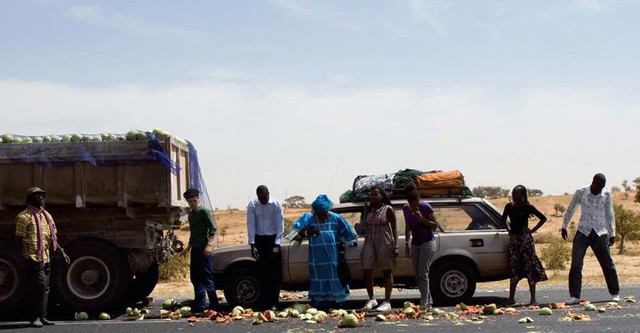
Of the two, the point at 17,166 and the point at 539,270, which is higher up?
the point at 17,166

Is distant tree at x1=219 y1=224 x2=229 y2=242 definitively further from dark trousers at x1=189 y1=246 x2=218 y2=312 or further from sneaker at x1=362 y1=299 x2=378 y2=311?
sneaker at x1=362 y1=299 x2=378 y2=311

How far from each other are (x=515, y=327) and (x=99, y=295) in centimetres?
549

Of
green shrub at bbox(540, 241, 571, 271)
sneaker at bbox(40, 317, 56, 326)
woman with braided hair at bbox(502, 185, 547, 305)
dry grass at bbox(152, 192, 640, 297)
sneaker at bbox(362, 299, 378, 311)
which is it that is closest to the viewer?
sneaker at bbox(40, 317, 56, 326)

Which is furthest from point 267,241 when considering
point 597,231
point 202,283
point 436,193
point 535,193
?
point 535,193

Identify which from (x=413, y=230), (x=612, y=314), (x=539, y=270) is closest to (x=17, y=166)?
(x=413, y=230)

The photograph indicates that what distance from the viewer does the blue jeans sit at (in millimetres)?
12430

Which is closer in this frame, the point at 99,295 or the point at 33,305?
the point at 33,305

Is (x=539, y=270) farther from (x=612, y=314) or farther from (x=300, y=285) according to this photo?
(x=300, y=285)

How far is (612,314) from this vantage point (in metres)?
10.9

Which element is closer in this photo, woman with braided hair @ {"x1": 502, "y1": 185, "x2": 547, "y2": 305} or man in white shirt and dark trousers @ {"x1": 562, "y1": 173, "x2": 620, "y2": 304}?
woman with braided hair @ {"x1": 502, "y1": 185, "x2": 547, "y2": 305}

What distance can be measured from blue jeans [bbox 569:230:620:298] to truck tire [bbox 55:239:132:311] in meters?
6.14

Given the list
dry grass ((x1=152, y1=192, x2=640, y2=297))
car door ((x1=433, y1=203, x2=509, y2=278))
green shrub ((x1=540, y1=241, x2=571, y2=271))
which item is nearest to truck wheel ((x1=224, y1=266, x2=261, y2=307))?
car door ((x1=433, y1=203, x2=509, y2=278))

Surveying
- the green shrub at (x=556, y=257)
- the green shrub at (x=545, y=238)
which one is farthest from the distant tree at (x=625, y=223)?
the green shrub at (x=556, y=257)

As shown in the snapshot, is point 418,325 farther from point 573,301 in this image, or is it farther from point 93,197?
point 93,197
